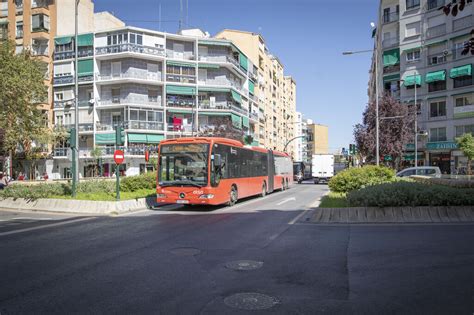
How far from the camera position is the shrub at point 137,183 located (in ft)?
69.2

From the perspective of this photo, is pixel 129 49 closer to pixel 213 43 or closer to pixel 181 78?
pixel 181 78

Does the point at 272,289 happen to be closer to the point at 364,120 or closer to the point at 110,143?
the point at 364,120

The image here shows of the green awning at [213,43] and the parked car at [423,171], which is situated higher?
the green awning at [213,43]

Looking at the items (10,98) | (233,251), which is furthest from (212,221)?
(10,98)

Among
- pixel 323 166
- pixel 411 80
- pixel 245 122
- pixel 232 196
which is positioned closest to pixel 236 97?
pixel 245 122

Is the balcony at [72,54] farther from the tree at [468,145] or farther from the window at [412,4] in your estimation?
the tree at [468,145]

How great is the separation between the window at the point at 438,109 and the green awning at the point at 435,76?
271 cm

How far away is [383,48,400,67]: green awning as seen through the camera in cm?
5144

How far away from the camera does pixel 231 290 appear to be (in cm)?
530

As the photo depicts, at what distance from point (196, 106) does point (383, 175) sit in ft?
122

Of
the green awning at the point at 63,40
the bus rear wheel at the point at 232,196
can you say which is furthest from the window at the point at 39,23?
the bus rear wheel at the point at 232,196

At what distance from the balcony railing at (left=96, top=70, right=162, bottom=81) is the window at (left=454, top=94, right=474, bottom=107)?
34.4m

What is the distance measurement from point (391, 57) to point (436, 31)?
20.8 ft

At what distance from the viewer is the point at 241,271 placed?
6.29 metres
